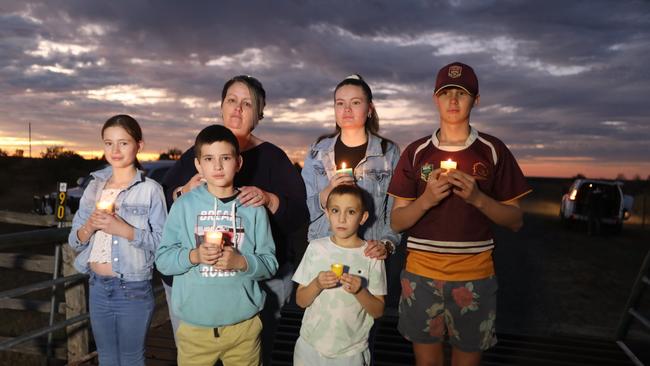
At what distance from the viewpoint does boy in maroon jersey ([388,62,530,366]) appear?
2902 mm

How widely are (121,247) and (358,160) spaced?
5.19 ft

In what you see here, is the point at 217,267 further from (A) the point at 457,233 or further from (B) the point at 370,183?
(A) the point at 457,233

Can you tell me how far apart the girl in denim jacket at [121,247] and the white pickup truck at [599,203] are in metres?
18.7

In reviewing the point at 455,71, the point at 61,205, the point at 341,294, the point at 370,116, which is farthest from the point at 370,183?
the point at 61,205

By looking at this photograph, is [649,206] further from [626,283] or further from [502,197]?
[502,197]

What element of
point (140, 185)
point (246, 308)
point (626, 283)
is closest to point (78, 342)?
point (140, 185)

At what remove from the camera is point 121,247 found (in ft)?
10.6

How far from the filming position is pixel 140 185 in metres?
3.31

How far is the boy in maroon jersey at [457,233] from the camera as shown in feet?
9.52

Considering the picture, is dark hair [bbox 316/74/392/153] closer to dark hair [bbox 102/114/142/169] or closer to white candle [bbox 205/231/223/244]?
dark hair [bbox 102/114/142/169]

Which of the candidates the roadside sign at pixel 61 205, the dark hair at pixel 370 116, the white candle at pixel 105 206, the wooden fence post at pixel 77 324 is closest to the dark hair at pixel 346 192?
the dark hair at pixel 370 116

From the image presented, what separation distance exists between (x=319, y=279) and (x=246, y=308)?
0.45 metres

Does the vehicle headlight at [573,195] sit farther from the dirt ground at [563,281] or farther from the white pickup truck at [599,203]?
the dirt ground at [563,281]

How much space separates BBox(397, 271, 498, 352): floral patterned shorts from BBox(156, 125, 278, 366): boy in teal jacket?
0.83 meters
